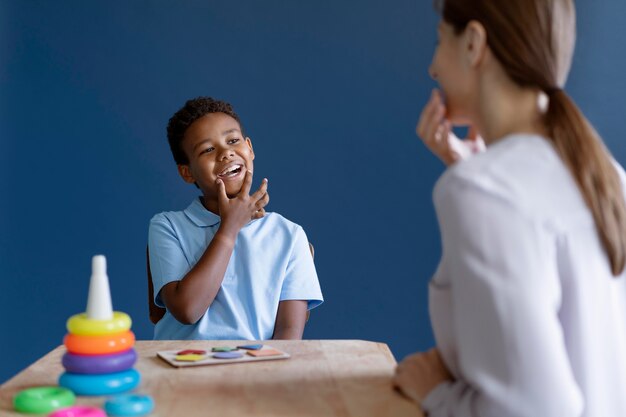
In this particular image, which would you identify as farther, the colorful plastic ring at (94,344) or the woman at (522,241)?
the colorful plastic ring at (94,344)

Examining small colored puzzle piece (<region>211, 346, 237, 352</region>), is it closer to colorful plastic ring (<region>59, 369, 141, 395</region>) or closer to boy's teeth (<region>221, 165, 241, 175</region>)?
colorful plastic ring (<region>59, 369, 141, 395</region>)

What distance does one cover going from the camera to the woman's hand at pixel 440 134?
1.07 meters

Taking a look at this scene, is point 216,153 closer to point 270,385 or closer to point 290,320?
point 290,320

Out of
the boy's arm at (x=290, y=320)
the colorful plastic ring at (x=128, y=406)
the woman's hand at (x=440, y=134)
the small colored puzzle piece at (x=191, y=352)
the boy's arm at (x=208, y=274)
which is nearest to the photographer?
the colorful plastic ring at (x=128, y=406)

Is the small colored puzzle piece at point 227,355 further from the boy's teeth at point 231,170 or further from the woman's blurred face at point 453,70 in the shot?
the boy's teeth at point 231,170

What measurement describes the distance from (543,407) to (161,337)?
45.0 inches

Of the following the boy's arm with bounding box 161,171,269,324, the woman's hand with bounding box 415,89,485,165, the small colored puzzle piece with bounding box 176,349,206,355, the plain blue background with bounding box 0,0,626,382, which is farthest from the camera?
the plain blue background with bounding box 0,0,626,382

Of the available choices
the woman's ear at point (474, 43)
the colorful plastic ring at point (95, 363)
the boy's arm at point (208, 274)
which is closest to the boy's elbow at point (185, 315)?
the boy's arm at point (208, 274)

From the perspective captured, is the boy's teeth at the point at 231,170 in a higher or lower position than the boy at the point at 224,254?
higher

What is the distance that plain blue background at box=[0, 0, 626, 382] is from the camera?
2.68 metres

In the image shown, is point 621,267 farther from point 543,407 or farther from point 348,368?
point 348,368

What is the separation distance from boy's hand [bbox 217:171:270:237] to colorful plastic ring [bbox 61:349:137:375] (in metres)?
0.72

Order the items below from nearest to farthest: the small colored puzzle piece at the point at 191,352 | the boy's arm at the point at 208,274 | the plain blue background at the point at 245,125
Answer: the small colored puzzle piece at the point at 191,352 < the boy's arm at the point at 208,274 < the plain blue background at the point at 245,125

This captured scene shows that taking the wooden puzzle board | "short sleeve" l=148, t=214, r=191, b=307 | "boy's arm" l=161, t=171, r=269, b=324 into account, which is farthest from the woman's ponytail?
"short sleeve" l=148, t=214, r=191, b=307
